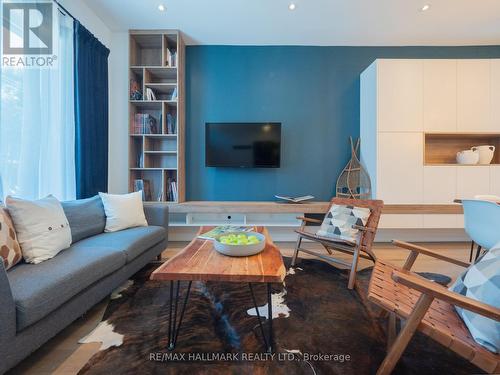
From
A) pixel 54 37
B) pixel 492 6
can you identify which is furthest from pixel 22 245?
pixel 492 6

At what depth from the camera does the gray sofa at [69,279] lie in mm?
971

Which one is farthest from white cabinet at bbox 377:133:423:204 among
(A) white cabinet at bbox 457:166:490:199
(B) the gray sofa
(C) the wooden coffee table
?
(B) the gray sofa

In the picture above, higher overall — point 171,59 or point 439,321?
point 171,59

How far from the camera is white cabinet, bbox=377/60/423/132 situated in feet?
8.92

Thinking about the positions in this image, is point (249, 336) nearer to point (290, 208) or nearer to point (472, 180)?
point (290, 208)

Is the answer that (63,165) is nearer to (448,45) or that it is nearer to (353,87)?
(353,87)

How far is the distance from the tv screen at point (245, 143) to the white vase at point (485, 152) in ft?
8.10

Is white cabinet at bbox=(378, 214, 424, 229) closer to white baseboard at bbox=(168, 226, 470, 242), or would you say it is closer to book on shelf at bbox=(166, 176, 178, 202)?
white baseboard at bbox=(168, 226, 470, 242)

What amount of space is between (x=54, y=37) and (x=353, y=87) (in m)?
3.48

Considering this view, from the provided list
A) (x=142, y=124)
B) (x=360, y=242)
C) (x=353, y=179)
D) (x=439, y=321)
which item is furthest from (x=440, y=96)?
(x=142, y=124)

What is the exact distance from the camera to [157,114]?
3.14 metres

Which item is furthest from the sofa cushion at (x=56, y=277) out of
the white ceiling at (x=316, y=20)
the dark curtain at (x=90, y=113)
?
the white ceiling at (x=316, y=20)

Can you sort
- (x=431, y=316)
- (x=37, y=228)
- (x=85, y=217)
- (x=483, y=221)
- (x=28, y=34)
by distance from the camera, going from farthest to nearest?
(x=85, y=217)
(x=28, y=34)
(x=483, y=221)
(x=37, y=228)
(x=431, y=316)

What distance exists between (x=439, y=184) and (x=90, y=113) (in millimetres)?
4144
